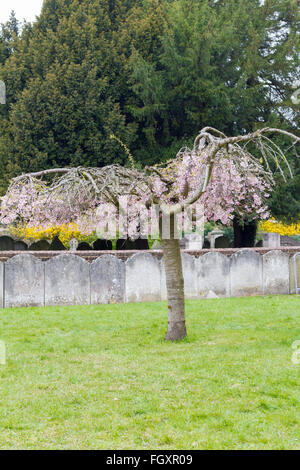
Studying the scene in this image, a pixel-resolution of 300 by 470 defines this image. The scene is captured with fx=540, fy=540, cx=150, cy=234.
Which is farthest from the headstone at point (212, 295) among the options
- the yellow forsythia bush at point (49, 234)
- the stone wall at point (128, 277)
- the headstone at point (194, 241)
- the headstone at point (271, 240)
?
the yellow forsythia bush at point (49, 234)

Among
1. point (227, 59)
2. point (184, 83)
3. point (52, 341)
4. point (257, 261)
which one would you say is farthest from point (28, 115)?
point (52, 341)

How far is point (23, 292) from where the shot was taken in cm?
1378

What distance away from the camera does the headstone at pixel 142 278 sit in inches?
556

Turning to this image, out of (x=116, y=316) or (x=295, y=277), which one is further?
(x=295, y=277)

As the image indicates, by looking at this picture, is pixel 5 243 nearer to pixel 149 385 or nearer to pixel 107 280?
pixel 107 280

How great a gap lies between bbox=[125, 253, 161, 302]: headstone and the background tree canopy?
936cm

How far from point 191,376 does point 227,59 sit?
71.0 feet

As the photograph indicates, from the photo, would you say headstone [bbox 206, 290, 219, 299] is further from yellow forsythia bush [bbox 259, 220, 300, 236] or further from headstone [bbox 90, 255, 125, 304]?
yellow forsythia bush [bbox 259, 220, 300, 236]

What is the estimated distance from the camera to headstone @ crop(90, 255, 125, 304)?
45.9 ft

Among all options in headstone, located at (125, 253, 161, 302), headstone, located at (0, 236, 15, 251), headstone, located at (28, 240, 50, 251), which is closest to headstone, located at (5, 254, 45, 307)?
headstone, located at (125, 253, 161, 302)

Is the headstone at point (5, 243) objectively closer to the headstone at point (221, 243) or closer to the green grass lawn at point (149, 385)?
the headstone at point (221, 243)

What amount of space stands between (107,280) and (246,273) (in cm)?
390

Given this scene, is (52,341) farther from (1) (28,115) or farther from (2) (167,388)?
(1) (28,115)

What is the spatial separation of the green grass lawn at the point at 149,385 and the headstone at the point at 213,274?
362 centimetres
